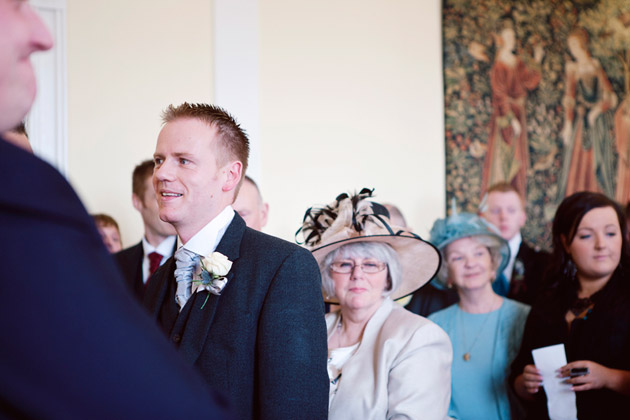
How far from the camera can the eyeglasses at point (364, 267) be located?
3293 mm

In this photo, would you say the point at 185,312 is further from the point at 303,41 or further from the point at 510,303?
the point at 303,41

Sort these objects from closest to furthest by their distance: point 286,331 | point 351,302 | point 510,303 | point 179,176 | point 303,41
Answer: point 286,331
point 179,176
point 351,302
point 510,303
point 303,41

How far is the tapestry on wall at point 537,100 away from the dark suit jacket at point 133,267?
116 inches

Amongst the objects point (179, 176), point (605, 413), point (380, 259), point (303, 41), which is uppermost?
point (303, 41)

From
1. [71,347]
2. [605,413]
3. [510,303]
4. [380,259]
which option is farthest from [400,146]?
[71,347]

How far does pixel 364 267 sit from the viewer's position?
330 cm

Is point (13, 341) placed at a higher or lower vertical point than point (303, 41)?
lower

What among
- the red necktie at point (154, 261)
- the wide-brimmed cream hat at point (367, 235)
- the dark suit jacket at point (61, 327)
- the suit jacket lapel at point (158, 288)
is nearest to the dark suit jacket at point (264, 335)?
the suit jacket lapel at point (158, 288)

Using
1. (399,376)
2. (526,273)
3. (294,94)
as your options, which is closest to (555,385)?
(399,376)

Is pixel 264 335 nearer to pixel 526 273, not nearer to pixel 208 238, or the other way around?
pixel 208 238

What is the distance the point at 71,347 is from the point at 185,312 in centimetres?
153

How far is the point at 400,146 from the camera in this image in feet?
19.1

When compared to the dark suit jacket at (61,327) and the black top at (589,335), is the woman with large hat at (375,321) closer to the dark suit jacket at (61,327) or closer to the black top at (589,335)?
the black top at (589,335)

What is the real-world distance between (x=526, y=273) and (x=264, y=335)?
3.52 meters
